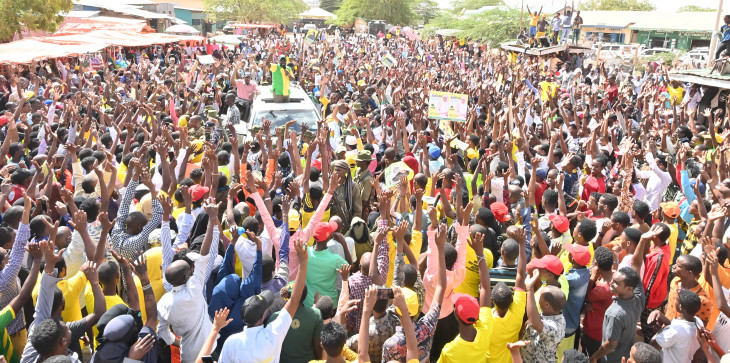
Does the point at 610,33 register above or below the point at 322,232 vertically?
above

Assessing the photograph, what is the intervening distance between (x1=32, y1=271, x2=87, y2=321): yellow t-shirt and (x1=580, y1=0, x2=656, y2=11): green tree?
218 feet

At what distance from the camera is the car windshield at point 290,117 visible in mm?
9742

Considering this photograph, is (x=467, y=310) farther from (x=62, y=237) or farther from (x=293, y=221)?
(x=62, y=237)

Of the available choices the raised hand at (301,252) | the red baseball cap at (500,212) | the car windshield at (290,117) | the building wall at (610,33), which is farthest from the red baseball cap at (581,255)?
the building wall at (610,33)

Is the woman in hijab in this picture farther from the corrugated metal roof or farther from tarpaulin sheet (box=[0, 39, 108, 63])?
the corrugated metal roof

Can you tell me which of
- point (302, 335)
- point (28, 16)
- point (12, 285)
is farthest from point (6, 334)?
point (28, 16)

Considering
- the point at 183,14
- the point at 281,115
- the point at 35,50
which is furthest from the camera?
the point at 183,14

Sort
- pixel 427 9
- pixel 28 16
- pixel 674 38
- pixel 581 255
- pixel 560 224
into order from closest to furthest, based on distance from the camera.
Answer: pixel 581 255, pixel 560 224, pixel 28 16, pixel 674 38, pixel 427 9

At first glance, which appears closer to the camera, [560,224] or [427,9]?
[560,224]

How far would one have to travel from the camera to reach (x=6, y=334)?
3.64 meters

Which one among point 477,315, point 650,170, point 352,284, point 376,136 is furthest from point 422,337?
point 376,136

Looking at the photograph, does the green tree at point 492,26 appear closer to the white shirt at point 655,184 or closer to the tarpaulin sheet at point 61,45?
the tarpaulin sheet at point 61,45

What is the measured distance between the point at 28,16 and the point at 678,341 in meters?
20.2

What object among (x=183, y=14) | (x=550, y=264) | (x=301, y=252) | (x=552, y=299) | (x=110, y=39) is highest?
(x=183, y=14)
